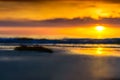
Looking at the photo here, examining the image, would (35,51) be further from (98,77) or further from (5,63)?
(98,77)

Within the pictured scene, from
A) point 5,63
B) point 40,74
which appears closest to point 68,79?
point 40,74

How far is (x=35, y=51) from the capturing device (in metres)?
31.1

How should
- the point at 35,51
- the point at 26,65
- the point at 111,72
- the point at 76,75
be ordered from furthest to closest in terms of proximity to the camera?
the point at 35,51
the point at 26,65
the point at 111,72
the point at 76,75

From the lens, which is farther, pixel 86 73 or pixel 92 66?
pixel 92 66

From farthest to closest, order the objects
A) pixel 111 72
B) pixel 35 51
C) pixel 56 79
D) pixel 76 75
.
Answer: pixel 35 51 → pixel 111 72 → pixel 76 75 → pixel 56 79

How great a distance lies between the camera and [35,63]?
22.1m

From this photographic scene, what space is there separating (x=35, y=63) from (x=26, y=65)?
1.16 m

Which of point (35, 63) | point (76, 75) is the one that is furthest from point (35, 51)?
point (76, 75)

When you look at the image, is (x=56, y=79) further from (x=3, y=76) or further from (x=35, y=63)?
(x=35, y=63)

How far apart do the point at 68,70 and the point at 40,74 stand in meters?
2.13

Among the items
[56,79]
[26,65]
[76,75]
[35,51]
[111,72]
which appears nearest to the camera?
[56,79]

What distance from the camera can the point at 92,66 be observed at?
2106cm

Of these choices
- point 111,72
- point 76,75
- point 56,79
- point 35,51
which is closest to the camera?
point 56,79

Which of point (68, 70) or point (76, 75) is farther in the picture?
point (68, 70)
